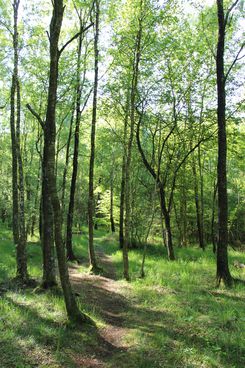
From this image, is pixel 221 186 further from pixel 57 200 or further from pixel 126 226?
pixel 57 200

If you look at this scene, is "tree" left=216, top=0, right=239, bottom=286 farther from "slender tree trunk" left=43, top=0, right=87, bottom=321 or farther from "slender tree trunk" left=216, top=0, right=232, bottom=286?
"slender tree trunk" left=43, top=0, right=87, bottom=321

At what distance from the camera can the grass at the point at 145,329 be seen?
16.1ft

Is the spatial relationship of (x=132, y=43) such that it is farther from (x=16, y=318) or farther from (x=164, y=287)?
(x=16, y=318)

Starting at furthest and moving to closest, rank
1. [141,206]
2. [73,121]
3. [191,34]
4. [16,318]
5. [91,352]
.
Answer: [141,206], [73,121], [191,34], [16,318], [91,352]

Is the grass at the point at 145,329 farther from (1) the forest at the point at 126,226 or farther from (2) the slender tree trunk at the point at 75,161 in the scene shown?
Answer: (2) the slender tree trunk at the point at 75,161

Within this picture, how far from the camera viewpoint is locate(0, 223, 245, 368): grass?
4.90m

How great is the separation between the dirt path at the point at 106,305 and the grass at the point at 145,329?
0.24 ft

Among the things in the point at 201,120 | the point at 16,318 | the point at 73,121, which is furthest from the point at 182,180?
the point at 16,318

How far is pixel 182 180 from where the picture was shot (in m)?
18.0

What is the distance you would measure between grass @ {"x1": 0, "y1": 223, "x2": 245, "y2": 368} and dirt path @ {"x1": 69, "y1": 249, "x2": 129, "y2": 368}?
72 millimetres

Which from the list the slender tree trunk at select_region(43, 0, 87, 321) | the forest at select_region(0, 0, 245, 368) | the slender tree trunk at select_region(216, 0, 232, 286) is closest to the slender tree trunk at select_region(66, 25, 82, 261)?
the forest at select_region(0, 0, 245, 368)

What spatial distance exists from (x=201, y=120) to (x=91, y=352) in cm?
1122

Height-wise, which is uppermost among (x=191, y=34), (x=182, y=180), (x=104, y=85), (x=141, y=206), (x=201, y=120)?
(x=191, y=34)

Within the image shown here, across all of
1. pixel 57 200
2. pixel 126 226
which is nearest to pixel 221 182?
pixel 126 226
